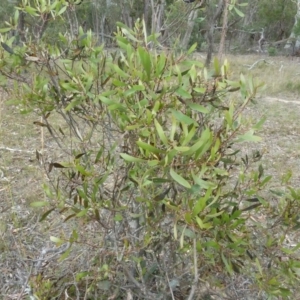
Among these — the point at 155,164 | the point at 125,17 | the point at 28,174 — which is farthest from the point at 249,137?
the point at 28,174

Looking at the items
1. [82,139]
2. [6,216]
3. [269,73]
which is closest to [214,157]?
[82,139]

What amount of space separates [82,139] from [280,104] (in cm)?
528

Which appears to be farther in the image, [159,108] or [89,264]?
[89,264]

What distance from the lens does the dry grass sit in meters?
2.08

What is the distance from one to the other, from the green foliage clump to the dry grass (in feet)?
0.50

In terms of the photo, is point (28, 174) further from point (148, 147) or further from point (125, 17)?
point (148, 147)

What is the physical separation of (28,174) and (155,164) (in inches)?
104

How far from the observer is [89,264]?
69.7 inches

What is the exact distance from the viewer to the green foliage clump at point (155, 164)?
106cm

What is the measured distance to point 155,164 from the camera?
964mm

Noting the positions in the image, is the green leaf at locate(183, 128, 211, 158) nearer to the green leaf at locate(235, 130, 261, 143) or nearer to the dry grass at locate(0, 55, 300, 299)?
the green leaf at locate(235, 130, 261, 143)

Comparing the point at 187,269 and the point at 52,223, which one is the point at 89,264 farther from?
the point at 52,223

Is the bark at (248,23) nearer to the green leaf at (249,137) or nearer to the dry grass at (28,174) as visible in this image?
the dry grass at (28,174)

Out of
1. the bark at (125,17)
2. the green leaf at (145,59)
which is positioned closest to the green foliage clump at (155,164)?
the green leaf at (145,59)
